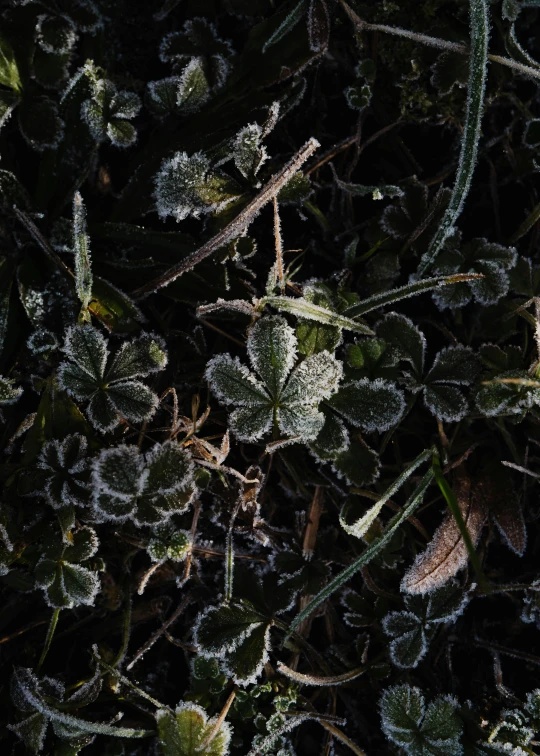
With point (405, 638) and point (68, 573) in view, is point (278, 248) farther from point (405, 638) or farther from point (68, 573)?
point (405, 638)

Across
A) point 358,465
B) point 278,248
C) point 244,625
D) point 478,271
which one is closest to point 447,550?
point 358,465

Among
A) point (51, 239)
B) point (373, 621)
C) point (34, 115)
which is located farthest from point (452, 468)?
point (34, 115)

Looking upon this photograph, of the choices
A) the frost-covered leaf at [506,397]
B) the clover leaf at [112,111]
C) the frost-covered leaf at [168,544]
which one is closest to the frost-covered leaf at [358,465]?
the frost-covered leaf at [506,397]

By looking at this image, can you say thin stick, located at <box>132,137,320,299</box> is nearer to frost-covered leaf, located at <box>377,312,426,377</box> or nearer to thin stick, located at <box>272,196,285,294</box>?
thin stick, located at <box>272,196,285,294</box>

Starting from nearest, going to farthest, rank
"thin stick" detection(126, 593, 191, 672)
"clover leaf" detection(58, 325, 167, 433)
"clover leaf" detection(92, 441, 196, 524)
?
"clover leaf" detection(92, 441, 196, 524)
"clover leaf" detection(58, 325, 167, 433)
"thin stick" detection(126, 593, 191, 672)

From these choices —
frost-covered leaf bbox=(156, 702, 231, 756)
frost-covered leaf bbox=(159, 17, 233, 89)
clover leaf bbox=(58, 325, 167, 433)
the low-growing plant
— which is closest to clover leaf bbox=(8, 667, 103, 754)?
the low-growing plant

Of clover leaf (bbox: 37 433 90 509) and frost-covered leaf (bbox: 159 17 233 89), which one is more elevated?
frost-covered leaf (bbox: 159 17 233 89)
